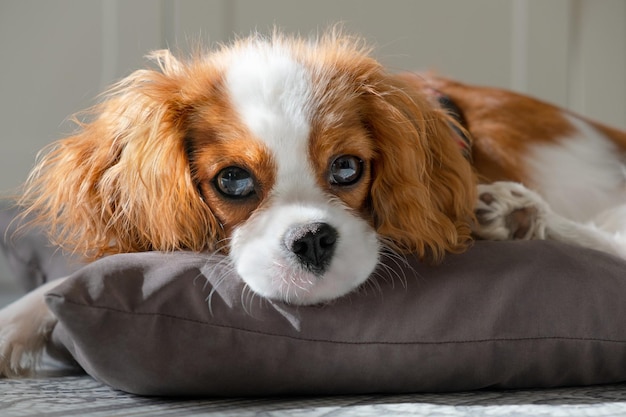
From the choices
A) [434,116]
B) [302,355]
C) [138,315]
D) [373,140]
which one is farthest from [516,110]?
[138,315]

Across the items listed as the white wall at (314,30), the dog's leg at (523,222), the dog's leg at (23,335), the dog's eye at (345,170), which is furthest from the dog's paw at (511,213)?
the white wall at (314,30)

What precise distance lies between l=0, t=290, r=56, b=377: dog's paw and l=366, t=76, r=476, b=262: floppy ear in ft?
2.10

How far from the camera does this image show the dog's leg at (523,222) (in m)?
1.56

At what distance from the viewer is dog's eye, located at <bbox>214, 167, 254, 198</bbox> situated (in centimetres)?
134

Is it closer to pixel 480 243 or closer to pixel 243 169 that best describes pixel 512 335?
pixel 480 243

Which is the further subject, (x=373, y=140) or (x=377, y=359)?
(x=373, y=140)

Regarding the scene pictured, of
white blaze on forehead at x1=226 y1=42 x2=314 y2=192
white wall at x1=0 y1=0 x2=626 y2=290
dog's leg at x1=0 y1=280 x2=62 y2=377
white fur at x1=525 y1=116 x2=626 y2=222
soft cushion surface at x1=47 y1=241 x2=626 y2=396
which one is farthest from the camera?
white wall at x1=0 y1=0 x2=626 y2=290

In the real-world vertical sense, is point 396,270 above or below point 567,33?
below

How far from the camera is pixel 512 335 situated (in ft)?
4.17

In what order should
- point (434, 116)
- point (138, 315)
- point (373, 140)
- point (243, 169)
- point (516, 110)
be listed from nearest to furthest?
point (138, 315)
point (243, 169)
point (373, 140)
point (434, 116)
point (516, 110)

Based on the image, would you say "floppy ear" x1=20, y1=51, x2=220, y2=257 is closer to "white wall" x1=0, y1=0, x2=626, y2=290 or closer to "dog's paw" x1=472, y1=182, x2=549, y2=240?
"dog's paw" x1=472, y1=182, x2=549, y2=240

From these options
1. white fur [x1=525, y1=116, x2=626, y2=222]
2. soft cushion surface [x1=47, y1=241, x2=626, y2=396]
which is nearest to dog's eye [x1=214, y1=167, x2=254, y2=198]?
soft cushion surface [x1=47, y1=241, x2=626, y2=396]

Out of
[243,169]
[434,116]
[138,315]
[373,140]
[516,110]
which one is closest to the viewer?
[138,315]

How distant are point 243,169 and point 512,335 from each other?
0.48 meters
